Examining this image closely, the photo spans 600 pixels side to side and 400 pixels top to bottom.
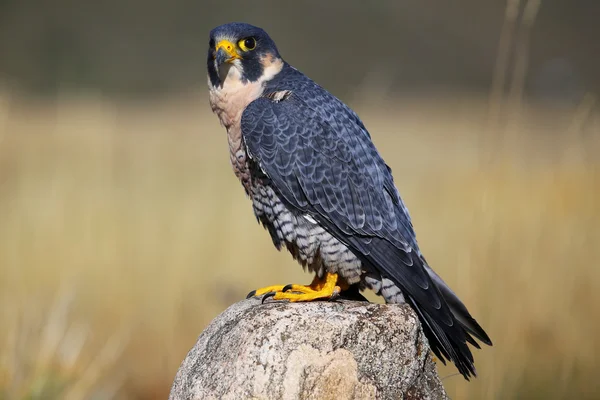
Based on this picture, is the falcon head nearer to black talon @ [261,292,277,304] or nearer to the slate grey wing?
the slate grey wing

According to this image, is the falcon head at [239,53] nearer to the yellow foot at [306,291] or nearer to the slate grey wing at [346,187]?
the slate grey wing at [346,187]

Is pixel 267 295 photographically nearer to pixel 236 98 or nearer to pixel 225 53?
pixel 236 98

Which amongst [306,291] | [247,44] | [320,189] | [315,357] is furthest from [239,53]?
[315,357]

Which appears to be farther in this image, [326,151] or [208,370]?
[326,151]

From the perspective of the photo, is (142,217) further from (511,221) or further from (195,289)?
(511,221)

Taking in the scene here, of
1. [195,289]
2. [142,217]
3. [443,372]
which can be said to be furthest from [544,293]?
[142,217]

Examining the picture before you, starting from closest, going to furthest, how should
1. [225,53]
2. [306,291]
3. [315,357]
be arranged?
[315,357] < [306,291] < [225,53]

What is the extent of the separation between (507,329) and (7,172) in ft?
16.6

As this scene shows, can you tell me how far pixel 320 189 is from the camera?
321 cm

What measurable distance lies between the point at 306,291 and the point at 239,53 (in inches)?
40.6

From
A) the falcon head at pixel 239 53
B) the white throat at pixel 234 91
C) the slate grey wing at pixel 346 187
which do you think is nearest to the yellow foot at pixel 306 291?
the slate grey wing at pixel 346 187

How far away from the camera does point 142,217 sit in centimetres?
730

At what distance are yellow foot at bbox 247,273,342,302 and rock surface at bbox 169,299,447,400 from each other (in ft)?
1.00

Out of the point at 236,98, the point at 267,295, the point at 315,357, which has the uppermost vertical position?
the point at 236,98
